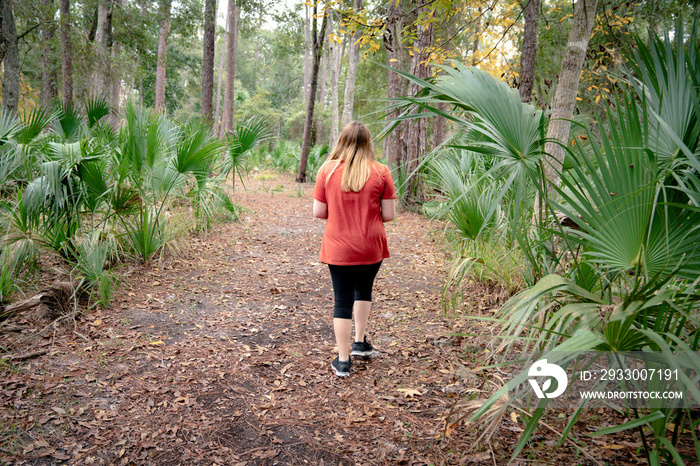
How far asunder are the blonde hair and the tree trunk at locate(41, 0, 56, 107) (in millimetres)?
10824

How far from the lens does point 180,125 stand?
603 centimetres

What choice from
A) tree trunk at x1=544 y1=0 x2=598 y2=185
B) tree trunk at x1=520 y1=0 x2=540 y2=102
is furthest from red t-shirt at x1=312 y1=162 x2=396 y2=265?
tree trunk at x1=520 y1=0 x2=540 y2=102

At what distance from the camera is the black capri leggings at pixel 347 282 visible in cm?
309

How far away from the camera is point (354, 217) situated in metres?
3.01

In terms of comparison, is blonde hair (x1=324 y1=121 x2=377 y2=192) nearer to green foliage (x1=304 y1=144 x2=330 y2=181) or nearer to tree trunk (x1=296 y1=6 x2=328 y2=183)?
tree trunk (x1=296 y1=6 x2=328 y2=183)

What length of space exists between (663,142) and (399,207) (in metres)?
8.02

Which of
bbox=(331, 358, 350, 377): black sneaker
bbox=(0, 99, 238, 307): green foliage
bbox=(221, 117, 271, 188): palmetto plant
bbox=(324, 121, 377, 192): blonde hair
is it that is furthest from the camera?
bbox=(221, 117, 271, 188): palmetto plant

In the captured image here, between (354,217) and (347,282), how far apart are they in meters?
0.50

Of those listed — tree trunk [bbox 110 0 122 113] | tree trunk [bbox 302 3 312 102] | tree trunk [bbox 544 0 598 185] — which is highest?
tree trunk [bbox 302 3 312 102]

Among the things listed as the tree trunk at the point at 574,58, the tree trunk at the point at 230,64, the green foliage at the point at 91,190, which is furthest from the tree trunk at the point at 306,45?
the tree trunk at the point at 574,58

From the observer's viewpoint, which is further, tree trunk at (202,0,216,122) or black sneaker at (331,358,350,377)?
tree trunk at (202,0,216,122)

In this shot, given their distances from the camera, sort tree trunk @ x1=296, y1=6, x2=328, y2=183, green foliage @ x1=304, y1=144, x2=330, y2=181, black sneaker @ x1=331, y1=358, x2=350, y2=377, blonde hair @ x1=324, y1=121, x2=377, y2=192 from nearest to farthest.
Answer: blonde hair @ x1=324, y1=121, x2=377, y2=192 → black sneaker @ x1=331, y1=358, x2=350, y2=377 → tree trunk @ x1=296, y1=6, x2=328, y2=183 → green foliage @ x1=304, y1=144, x2=330, y2=181

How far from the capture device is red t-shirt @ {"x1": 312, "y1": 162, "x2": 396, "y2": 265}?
118 inches

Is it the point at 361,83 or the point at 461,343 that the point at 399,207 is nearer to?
the point at 461,343
